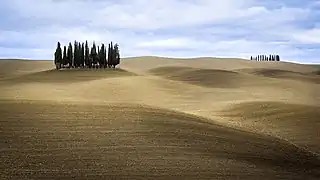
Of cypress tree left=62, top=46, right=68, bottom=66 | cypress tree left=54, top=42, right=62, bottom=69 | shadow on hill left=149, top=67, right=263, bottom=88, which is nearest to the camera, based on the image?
shadow on hill left=149, top=67, right=263, bottom=88

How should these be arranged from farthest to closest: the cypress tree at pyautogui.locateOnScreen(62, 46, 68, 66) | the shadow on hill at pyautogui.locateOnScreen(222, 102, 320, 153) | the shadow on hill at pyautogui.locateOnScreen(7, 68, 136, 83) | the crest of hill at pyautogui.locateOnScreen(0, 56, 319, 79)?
the crest of hill at pyautogui.locateOnScreen(0, 56, 319, 79) → the cypress tree at pyautogui.locateOnScreen(62, 46, 68, 66) → the shadow on hill at pyautogui.locateOnScreen(7, 68, 136, 83) → the shadow on hill at pyautogui.locateOnScreen(222, 102, 320, 153)

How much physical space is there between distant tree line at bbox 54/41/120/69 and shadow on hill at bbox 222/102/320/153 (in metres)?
22.5

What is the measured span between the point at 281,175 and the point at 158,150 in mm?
2094

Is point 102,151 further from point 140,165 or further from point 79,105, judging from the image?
point 79,105

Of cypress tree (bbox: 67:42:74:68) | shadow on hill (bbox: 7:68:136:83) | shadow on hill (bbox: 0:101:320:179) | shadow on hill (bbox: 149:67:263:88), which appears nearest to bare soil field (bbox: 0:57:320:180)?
shadow on hill (bbox: 0:101:320:179)

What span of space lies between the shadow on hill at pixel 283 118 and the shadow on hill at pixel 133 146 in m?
1.66

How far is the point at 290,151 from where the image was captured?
32.3ft

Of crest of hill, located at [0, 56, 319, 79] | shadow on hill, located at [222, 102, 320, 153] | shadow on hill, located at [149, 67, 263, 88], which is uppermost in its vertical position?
crest of hill, located at [0, 56, 319, 79]

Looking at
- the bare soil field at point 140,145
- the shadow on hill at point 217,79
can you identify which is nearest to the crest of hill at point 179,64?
the shadow on hill at point 217,79

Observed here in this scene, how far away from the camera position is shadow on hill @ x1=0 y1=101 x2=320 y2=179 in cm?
732

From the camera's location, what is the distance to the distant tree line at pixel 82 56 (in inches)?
1503

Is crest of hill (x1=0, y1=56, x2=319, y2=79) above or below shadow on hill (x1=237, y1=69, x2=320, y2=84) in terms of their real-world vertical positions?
above

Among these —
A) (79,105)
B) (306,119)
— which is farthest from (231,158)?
(306,119)

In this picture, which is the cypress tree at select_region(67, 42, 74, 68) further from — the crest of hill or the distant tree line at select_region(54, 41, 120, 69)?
the crest of hill
